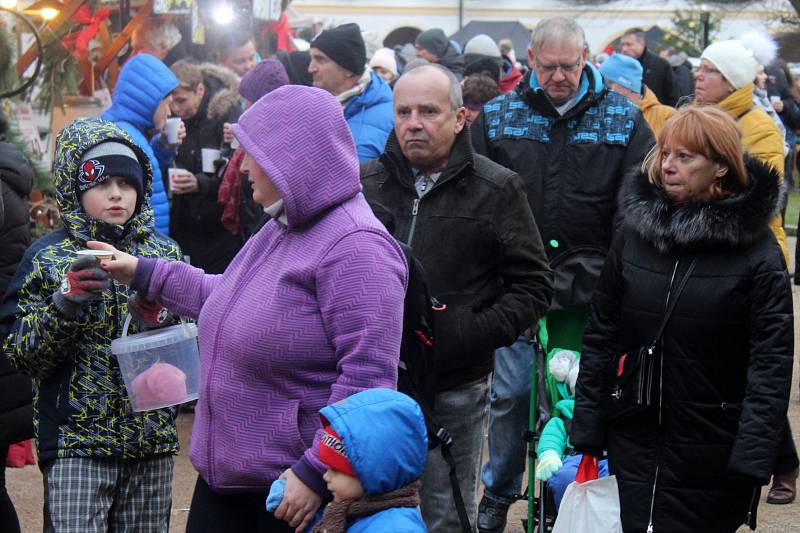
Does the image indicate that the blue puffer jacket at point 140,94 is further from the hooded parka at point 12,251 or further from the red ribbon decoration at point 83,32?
the red ribbon decoration at point 83,32

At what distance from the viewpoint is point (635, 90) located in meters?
7.91

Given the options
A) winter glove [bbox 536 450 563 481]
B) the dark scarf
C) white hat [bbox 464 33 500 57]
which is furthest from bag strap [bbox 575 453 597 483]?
white hat [bbox 464 33 500 57]

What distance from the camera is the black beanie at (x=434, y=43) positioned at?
1484cm

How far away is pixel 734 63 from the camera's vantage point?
6996 millimetres

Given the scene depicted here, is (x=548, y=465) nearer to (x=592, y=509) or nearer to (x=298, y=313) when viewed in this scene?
(x=592, y=509)

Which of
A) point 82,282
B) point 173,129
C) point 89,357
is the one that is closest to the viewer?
point 82,282

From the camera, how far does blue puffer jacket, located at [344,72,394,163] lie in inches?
259

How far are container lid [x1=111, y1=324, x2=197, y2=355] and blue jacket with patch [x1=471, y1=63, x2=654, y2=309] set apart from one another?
1.91 m

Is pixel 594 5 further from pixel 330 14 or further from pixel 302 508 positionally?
pixel 302 508

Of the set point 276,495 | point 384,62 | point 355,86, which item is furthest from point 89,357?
point 384,62

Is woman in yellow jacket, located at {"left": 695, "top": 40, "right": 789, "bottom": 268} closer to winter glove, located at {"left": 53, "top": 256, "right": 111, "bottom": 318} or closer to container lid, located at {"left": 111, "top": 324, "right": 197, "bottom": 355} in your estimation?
container lid, located at {"left": 111, "top": 324, "right": 197, "bottom": 355}

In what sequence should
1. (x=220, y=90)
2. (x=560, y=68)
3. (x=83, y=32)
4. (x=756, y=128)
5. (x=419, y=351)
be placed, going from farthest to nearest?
1. (x=83, y=32)
2. (x=220, y=90)
3. (x=756, y=128)
4. (x=560, y=68)
5. (x=419, y=351)

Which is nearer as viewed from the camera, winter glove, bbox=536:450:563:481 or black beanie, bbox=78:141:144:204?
black beanie, bbox=78:141:144:204

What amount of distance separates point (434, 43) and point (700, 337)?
11009mm
